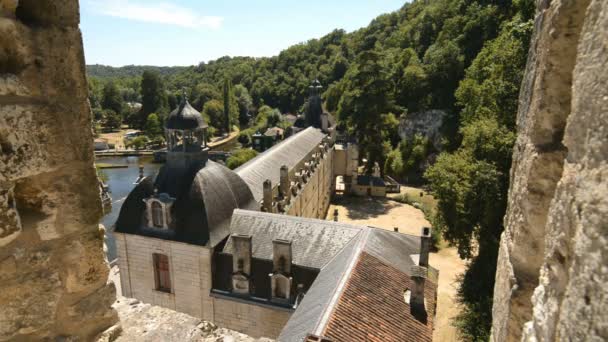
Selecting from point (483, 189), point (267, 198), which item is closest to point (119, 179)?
point (267, 198)

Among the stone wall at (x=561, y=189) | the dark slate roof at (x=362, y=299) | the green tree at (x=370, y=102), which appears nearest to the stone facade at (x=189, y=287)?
the dark slate roof at (x=362, y=299)

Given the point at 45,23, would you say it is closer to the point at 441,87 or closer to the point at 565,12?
the point at 565,12

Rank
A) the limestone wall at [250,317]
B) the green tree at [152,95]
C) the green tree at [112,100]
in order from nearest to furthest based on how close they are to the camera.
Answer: the limestone wall at [250,317] → the green tree at [152,95] → the green tree at [112,100]

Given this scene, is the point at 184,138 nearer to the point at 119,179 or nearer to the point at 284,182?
the point at 284,182

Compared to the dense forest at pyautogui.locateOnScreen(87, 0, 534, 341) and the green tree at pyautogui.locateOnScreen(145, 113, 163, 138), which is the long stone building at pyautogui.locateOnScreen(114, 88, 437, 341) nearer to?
the dense forest at pyautogui.locateOnScreen(87, 0, 534, 341)

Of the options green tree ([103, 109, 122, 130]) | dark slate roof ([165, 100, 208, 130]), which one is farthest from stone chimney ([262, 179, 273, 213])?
green tree ([103, 109, 122, 130])

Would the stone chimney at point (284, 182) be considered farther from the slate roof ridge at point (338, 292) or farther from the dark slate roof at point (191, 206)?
the slate roof ridge at point (338, 292)
